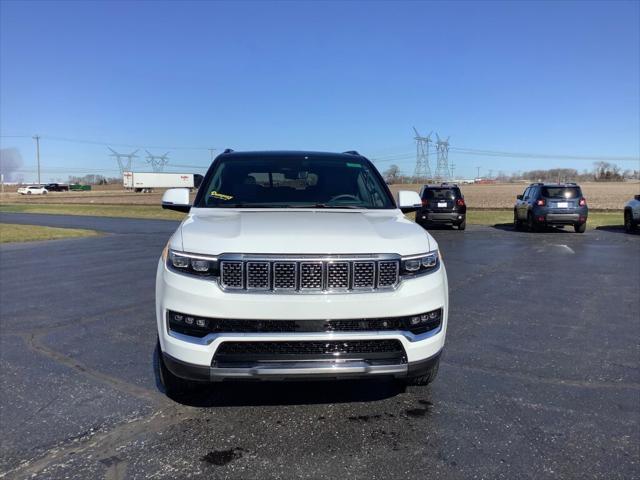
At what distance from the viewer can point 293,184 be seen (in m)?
4.75

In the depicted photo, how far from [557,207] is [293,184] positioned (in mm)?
15809

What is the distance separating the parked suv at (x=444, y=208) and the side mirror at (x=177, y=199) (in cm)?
1516

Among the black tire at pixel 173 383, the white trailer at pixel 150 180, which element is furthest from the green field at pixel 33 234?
the white trailer at pixel 150 180

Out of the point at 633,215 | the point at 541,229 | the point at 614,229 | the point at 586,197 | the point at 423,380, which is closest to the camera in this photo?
the point at 423,380

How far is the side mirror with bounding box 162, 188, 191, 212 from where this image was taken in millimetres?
4770

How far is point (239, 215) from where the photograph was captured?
12.9 feet

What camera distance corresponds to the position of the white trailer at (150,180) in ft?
360

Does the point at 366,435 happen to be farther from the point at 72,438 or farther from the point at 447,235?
the point at 447,235

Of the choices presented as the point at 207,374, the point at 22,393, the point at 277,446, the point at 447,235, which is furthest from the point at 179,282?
the point at 447,235

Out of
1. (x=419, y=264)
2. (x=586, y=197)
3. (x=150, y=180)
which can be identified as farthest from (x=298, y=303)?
(x=150, y=180)

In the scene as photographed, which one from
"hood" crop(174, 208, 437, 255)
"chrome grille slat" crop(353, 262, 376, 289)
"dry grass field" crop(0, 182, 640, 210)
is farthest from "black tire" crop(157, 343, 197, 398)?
"dry grass field" crop(0, 182, 640, 210)

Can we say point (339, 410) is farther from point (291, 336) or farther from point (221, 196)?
point (221, 196)

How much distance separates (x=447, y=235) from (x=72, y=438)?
15.6 m

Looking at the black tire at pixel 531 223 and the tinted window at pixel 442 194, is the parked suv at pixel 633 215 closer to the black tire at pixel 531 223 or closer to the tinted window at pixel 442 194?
the black tire at pixel 531 223
